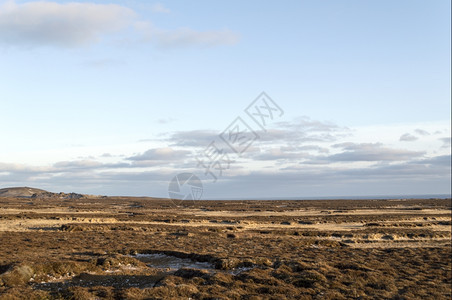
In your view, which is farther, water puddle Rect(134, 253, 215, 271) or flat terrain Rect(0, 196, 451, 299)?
water puddle Rect(134, 253, 215, 271)

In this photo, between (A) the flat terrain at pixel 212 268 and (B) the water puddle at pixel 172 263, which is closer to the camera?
(A) the flat terrain at pixel 212 268

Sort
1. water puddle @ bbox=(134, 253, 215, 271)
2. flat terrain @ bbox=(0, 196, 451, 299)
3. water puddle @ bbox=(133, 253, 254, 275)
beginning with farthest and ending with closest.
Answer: water puddle @ bbox=(134, 253, 215, 271), water puddle @ bbox=(133, 253, 254, 275), flat terrain @ bbox=(0, 196, 451, 299)

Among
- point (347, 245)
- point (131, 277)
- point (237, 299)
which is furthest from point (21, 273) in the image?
point (347, 245)

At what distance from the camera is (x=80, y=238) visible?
103 ft

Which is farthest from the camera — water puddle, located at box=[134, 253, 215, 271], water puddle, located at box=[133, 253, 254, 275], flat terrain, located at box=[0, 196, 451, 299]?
water puddle, located at box=[134, 253, 215, 271]

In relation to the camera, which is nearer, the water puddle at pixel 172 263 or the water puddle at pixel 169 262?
the water puddle at pixel 172 263

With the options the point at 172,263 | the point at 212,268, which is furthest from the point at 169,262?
the point at 212,268

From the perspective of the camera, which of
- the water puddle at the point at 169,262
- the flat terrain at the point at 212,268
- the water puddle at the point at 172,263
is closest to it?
the flat terrain at the point at 212,268

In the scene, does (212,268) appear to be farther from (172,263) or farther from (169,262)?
(169,262)

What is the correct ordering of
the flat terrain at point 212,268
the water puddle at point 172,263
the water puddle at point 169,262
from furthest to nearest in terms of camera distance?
the water puddle at point 169,262
the water puddle at point 172,263
the flat terrain at point 212,268

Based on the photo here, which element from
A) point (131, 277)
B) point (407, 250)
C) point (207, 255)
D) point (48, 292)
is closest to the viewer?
point (48, 292)

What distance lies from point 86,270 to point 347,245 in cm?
2192

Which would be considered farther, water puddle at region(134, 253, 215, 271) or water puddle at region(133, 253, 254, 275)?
water puddle at region(134, 253, 215, 271)

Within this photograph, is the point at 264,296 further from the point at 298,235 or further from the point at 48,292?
the point at 298,235
